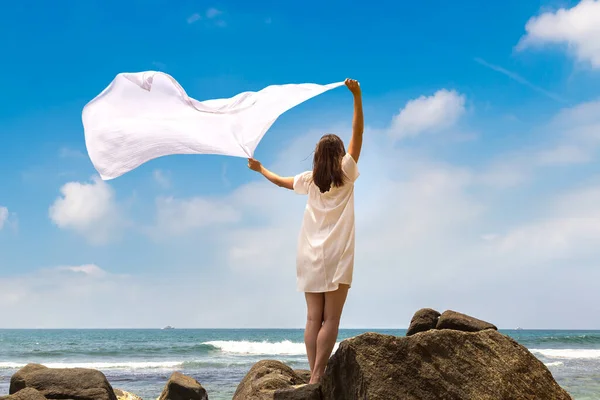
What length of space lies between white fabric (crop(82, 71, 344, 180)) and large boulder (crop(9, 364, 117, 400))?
3.97 meters

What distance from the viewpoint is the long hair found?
519 cm

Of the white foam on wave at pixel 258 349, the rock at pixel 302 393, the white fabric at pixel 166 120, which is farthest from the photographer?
the white foam on wave at pixel 258 349

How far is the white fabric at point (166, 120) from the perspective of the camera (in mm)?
5977

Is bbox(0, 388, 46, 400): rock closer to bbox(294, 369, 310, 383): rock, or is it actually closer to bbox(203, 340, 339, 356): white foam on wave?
bbox(294, 369, 310, 383): rock

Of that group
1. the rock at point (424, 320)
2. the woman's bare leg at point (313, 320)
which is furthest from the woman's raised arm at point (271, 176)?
the rock at point (424, 320)

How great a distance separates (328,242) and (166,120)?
232cm

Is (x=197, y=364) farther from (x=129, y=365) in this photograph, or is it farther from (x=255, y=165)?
(x=255, y=165)

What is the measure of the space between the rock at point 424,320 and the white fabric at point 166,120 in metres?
8.14

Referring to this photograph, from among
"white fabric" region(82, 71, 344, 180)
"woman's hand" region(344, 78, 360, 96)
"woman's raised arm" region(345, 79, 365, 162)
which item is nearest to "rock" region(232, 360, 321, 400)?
"woman's raised arm" region(345, 79, 365, 162)

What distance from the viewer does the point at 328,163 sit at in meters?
5.20

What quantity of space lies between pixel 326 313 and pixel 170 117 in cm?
265

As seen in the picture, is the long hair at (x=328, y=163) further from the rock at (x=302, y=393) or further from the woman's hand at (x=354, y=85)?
the rock at (x=302, y=393)

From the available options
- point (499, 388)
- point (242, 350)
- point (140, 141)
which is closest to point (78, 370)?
point (140, 141)

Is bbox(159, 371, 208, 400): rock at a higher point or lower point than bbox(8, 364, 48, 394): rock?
lower
